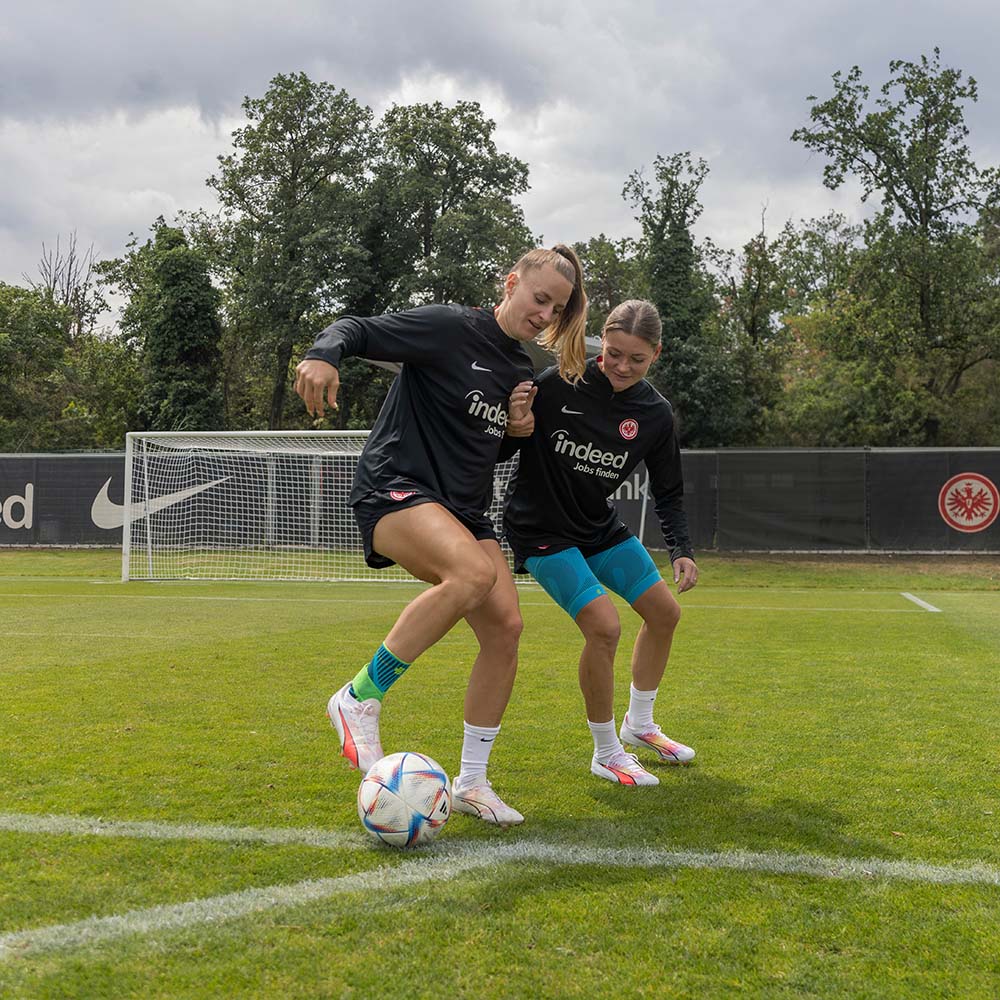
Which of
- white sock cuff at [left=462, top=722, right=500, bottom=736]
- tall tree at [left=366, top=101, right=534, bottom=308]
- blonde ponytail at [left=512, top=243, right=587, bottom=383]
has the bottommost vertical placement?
white sock cuff at [left=462, top=722, right=500, bottom=736]

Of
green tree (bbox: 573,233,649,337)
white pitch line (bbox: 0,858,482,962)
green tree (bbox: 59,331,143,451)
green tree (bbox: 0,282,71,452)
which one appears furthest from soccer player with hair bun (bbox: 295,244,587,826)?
green tree (bbox: 573,233,649,337)

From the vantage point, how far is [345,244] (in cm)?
3189

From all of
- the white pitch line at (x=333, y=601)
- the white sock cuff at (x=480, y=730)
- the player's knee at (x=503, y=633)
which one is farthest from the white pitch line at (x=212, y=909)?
the white pitch line at (x=333, y=601)

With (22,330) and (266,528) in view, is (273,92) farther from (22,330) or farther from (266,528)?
(266,528)

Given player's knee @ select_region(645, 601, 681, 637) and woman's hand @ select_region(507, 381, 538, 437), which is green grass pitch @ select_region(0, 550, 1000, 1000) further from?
woman's hand @ select_region(507, 381, 538, 437)

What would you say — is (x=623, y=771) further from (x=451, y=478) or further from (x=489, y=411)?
(x=489, y=411)

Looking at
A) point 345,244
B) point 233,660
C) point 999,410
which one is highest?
point 345,244

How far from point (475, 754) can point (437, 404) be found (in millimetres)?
1371

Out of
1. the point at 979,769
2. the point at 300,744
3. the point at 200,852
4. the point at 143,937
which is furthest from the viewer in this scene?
the point at 300,744

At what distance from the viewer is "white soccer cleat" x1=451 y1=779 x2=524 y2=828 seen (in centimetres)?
366

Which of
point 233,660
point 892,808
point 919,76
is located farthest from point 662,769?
point 919,76

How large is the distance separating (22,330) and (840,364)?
27362 mm

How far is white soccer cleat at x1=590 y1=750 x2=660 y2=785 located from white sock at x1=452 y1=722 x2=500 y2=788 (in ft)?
2.22

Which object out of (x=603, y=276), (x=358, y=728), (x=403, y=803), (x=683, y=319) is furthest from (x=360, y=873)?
(x=603, y=276)
